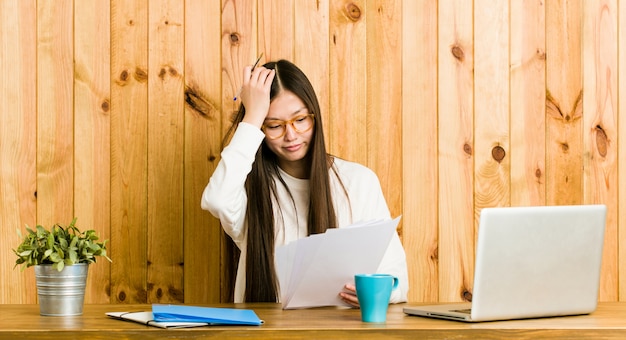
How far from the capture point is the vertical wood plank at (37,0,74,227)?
2377mm

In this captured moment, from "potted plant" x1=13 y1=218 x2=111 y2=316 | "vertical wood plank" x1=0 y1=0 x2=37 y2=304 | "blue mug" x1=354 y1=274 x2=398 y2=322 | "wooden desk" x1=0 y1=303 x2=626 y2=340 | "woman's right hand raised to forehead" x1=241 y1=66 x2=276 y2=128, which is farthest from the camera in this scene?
"vertical wood plank" x1=0 y1=0 x2=37 y2=304

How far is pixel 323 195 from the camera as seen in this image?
7.02ft

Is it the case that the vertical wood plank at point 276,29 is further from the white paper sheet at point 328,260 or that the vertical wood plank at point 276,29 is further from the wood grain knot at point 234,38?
the white paper sheet at point 328,260

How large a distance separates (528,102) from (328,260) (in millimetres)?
1194

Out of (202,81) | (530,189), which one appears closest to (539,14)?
(530,189)

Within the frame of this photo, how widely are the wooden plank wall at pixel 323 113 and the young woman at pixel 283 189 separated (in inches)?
9.2

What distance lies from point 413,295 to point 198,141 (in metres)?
0.89

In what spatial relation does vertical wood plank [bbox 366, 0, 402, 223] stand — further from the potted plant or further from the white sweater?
the potted plant

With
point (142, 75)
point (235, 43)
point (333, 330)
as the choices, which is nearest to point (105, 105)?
point (142, 75)

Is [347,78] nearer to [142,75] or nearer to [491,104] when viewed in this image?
[491,104]

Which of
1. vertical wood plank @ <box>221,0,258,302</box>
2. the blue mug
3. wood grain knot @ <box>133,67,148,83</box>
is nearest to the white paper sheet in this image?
the blue mug

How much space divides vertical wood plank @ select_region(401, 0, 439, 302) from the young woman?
0.24 metres

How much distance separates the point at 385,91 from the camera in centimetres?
243

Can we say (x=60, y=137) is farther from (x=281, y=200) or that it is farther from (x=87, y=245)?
(x=87, y=245)
